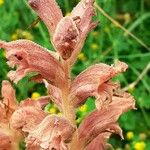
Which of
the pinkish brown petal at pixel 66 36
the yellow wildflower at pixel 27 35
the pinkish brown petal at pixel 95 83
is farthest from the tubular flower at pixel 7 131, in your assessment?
the yellow wildflower at pixel 27 35

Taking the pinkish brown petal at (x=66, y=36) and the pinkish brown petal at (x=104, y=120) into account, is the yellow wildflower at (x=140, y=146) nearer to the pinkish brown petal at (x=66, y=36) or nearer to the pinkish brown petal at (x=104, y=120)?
the pinkish brown petal at (x=104, y=120)

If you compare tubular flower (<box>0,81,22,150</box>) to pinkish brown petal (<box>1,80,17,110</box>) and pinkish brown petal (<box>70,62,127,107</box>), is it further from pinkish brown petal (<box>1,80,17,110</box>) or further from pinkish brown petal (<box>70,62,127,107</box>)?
pinkish brown petal (<box>70,62,127,107</box>)

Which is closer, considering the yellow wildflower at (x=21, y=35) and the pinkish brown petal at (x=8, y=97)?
the pinkish brown petal at (x=8, y=97)

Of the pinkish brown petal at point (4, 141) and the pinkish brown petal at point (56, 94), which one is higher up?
the pinkish brown petal at point (56, 94)

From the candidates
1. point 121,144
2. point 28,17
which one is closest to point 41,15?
point 121,144

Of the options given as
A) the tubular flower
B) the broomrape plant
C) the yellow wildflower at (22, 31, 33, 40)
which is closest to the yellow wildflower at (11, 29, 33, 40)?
the yellow wildflower at (22, 31, 33, 40)

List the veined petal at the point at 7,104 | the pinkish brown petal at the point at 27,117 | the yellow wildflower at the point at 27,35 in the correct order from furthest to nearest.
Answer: the yellow wildflower at the point at 27,35
the veined petal at the point at 7,104
the pinkish brown petal at the point at 27,117

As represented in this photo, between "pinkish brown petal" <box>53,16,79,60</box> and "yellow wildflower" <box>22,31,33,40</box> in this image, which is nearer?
"pinkish brown petal" <box>53,16,79,60</box>

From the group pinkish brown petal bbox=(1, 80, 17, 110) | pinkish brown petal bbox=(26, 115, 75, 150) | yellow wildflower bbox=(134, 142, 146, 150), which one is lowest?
pinkish brown petal bbox=(26, 115, 75, 150)
